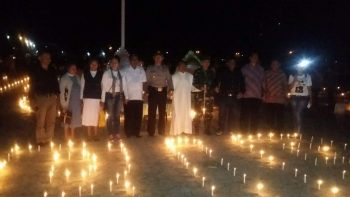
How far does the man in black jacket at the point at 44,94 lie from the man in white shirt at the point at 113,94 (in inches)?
42.4

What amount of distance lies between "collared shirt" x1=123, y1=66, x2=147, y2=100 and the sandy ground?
1.05 m

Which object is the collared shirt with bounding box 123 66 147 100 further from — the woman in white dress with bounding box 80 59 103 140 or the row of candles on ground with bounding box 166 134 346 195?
the row of candles on ground with bounding box 166 134 346 195

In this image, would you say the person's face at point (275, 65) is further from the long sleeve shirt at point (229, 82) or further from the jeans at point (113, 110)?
the jeans at point (113, 110)

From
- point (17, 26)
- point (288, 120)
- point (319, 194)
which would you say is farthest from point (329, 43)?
point (17, 26)

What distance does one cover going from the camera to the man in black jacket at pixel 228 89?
13.8m

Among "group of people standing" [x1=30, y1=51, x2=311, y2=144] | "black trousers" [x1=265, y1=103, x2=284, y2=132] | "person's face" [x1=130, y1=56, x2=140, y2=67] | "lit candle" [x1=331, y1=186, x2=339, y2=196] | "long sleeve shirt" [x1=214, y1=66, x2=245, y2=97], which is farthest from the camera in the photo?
"black trousers" [x1=265, y1=103, x2=284, y2=132]

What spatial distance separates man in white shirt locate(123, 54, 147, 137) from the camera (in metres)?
13.2

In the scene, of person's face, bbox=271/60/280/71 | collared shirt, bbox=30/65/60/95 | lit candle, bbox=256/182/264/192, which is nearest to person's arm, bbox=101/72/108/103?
collared shirt, bbox=30/65/60/95

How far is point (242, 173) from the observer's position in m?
9.36

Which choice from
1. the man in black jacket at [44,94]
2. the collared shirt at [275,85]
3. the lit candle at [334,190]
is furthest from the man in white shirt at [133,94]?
the lit candle at [334,190]

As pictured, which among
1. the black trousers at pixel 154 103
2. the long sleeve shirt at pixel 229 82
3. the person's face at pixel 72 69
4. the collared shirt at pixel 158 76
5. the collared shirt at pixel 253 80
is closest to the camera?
the person's face at pixel 72 69

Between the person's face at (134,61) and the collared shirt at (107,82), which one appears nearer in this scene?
the collared shirt at (107,82)

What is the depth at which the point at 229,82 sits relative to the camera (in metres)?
13.7

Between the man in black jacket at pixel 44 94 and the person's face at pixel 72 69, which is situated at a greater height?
the person's face at pixel 72 69
